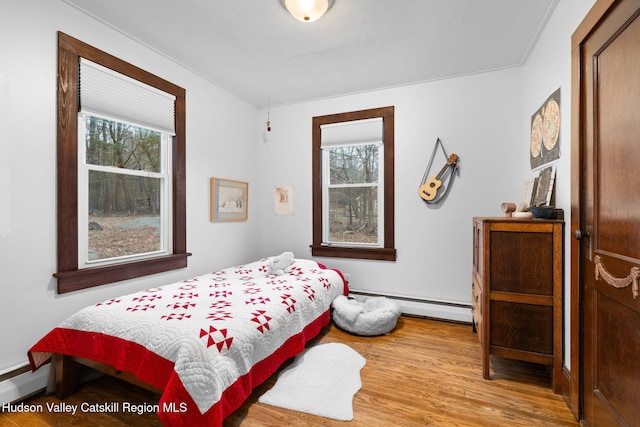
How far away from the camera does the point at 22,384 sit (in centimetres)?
181

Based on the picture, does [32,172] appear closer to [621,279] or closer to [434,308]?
[621,279]

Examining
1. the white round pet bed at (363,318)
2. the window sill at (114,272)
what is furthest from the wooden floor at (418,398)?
the window sill at (114,272)

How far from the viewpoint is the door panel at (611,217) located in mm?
1218

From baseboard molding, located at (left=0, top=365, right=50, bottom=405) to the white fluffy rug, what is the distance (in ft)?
4.64

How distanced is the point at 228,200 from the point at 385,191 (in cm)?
183

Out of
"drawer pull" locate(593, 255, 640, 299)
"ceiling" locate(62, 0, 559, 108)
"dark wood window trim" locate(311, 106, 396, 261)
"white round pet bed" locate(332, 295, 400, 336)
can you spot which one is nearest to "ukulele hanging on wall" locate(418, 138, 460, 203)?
"dark wood window trim" locate(311, 106, 396, 261)

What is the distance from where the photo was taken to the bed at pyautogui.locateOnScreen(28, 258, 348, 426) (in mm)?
1423

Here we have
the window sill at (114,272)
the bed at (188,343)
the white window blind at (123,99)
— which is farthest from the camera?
the white window blind at (123,99)

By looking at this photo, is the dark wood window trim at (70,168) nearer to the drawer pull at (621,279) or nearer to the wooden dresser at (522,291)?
the wooden dresser at (522,291)

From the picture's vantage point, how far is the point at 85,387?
77.2 inches

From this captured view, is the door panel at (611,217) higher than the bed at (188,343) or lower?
higher

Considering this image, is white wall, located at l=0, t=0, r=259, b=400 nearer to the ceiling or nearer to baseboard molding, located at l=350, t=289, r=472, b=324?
the ceiling

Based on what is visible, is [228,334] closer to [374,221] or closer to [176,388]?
[176,388]

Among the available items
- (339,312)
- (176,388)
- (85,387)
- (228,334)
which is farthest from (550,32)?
(85,387)
